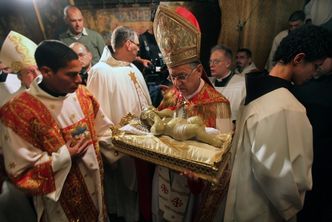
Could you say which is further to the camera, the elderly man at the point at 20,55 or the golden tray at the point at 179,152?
the elderly man at the point at 20,55

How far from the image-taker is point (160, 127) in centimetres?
174

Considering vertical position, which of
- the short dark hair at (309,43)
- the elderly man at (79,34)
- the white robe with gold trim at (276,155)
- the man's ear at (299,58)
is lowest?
the white robe with gold trim at (276,155)

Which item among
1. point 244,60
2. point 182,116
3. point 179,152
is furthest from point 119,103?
point 244,60

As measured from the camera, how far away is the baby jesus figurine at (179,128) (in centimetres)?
161

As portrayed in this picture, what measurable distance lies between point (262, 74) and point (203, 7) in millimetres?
4467

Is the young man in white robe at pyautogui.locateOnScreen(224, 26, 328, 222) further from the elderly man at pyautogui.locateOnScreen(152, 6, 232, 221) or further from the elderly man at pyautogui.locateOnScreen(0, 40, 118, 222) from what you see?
the elderly man at pyautogui.locateOnScreen(0, 40, 118, 222)

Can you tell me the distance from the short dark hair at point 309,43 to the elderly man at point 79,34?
4139mm

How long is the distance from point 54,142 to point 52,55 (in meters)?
0.69

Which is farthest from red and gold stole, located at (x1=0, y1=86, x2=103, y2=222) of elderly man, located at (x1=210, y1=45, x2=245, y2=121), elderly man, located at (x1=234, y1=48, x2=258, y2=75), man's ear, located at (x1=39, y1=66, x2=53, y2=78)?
elderly man, located at (x1=234, y1=48, x2=258, y2=75)

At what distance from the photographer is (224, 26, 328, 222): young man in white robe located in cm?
147

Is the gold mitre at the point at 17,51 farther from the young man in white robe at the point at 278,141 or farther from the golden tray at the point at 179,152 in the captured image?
the young man in white robe at the point at 278,141

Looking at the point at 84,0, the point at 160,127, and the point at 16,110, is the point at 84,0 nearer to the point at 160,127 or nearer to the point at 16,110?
the point at 16,110

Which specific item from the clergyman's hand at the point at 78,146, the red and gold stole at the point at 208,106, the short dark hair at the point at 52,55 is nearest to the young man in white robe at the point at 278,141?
the red and gold stole at the point at 208,106

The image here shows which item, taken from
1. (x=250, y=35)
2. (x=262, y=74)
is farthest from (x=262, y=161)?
(x=250, y=35)
